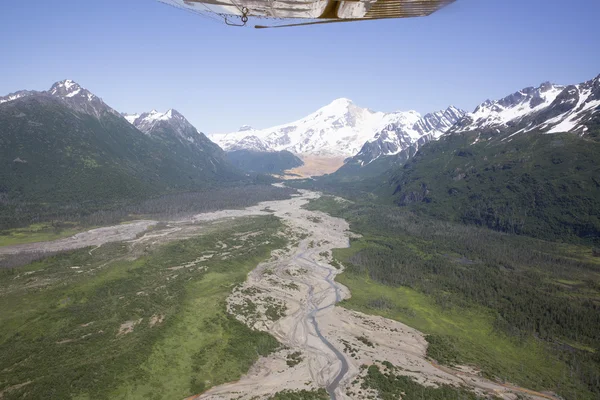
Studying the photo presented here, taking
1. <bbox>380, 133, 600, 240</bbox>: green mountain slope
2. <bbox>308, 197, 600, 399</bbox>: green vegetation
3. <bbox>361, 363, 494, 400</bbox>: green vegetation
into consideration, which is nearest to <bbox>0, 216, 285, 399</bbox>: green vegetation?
<bbox>361, 363, 494, 400</bbox>: green vegetation

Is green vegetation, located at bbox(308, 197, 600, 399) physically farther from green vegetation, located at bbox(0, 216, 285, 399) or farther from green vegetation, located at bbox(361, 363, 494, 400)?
green vegetation, located at bbox(0, 216, 285, 399)

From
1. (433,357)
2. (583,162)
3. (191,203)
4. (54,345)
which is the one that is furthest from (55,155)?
(583,162)

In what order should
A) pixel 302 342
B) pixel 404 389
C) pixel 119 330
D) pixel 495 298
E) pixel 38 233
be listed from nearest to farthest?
1. pixel 404 389
2. pixel 119 330
3. pixel 302 342
4. pixel 495 298
5. pixel 38 233

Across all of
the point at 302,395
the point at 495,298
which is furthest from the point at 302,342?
the point at 495,298

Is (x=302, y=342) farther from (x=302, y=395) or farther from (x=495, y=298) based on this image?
(x=495, y=298)

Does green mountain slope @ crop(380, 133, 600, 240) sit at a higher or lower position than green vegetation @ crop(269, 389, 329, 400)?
higher
